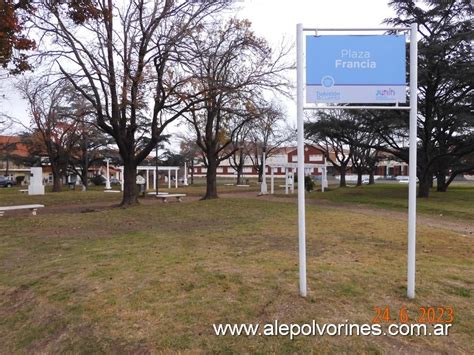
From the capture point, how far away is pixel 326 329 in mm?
3746

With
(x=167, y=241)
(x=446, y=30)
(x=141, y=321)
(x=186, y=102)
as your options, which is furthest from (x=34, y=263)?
(x=446, y=30)

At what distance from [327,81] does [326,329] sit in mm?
2609

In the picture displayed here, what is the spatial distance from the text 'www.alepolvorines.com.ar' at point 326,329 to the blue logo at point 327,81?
8.21 ft

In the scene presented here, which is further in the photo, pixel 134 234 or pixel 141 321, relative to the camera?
pixel 134 234

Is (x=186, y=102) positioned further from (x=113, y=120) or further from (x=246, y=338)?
(x=246, y=338)

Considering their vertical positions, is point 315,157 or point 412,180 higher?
point 315,157

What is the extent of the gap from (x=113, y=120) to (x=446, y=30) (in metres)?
18.5

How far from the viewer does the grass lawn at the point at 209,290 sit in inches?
143

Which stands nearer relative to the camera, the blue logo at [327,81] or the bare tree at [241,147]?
the blue logo at [327,81]

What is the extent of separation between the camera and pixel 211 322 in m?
3.92

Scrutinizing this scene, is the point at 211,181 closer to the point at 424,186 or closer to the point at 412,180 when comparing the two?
the point at 424,186

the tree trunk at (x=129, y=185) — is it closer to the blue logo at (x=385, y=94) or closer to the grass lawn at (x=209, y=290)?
the grass lawn at (x=209, y=290)
